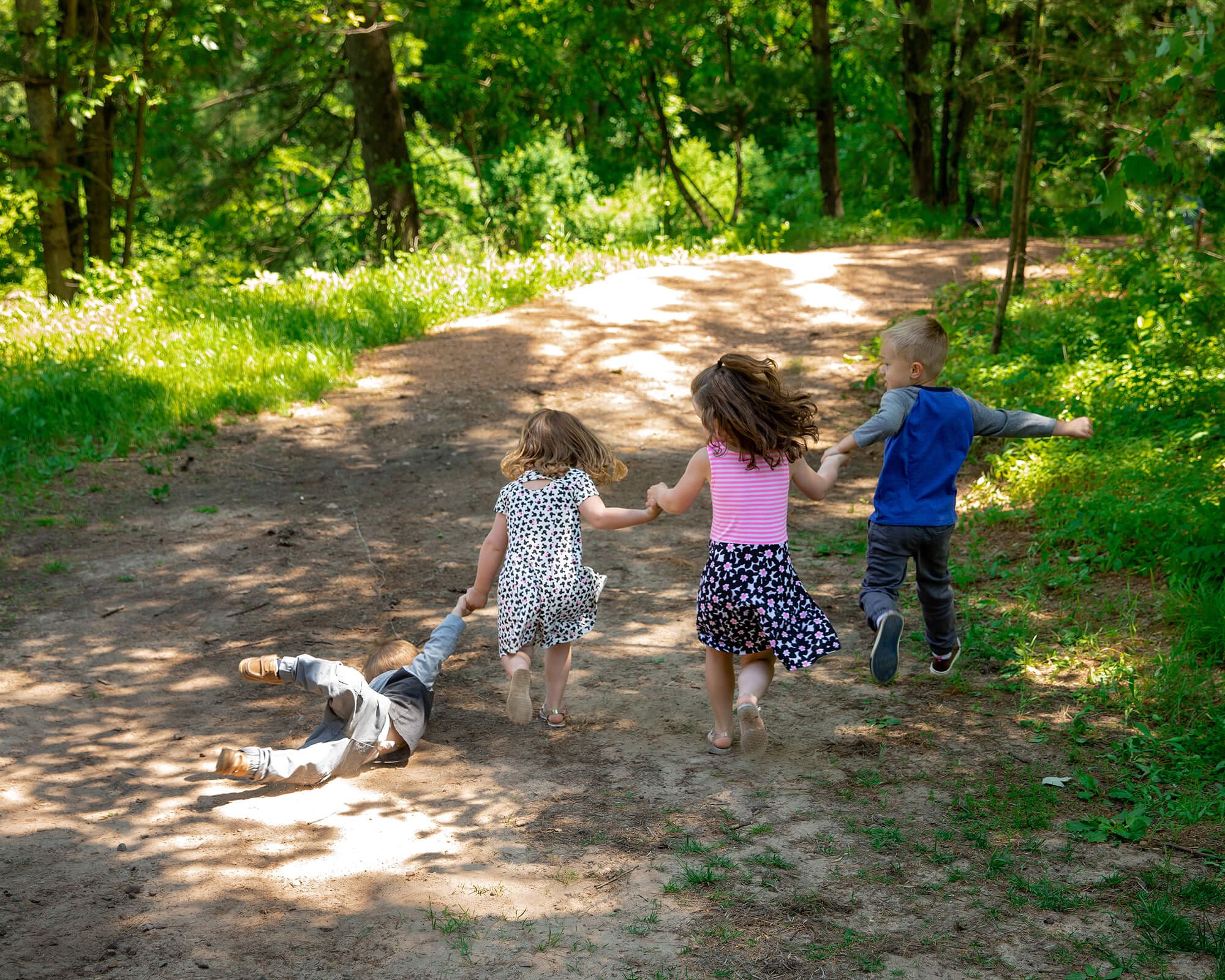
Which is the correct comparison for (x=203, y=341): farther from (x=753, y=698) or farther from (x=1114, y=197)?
(x=1114, y=197)

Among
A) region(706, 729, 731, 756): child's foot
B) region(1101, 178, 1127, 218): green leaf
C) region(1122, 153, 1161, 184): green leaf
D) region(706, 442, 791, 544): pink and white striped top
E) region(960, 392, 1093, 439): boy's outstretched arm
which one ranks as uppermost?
region(1122, 153, 1161, 184): green leaf

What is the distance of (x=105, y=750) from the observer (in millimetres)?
4301

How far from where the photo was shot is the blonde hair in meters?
4.52

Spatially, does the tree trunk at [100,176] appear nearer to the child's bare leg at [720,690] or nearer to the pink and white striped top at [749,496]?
the pink and white striped top at [749,496]

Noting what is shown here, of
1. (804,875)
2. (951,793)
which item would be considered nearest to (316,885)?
(804,875)

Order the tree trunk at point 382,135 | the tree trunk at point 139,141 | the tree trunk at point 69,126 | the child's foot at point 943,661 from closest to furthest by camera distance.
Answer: the child's foot at point 943,661 < the tree trunk at point 69,126 < the tree trunk at point 382,135 < the tree trunk at point 139,141

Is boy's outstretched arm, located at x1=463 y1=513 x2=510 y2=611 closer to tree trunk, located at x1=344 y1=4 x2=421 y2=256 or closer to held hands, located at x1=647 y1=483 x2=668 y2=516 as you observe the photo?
held hands, located at x1=647 y1=483 x2=668 y2=516

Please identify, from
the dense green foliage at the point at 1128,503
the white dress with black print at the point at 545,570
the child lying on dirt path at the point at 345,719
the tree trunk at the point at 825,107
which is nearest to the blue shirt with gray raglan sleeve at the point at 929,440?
the dense green foliage at the point at 1128,503

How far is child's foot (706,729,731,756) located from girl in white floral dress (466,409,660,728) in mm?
661

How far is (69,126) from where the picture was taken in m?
15.4

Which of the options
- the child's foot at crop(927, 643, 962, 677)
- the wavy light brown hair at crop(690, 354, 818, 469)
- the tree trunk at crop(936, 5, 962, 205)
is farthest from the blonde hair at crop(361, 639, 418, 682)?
the tree trunk at crop(936, 5, 962, 205)

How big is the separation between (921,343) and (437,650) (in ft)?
7.82

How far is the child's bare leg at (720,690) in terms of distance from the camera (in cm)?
422

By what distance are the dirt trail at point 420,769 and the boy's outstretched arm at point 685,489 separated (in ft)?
3.38
